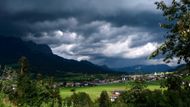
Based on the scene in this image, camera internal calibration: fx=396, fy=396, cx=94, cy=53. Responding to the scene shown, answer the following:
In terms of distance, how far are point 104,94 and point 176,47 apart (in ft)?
526

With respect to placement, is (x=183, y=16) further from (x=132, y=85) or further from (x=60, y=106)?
(x=132, y=85)

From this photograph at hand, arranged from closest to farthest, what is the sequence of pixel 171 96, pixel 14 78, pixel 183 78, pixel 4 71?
pixel 14 78 < pixel 4 71 < pixel 183 78 < pixel 171 96

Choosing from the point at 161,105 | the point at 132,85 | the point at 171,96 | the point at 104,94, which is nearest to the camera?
the point at 171,96

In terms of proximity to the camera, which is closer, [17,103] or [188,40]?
[17,103]

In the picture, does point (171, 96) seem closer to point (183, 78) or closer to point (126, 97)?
point (126, 97)

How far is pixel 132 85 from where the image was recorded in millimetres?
146750

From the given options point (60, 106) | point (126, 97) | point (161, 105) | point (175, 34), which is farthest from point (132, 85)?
point (60, 106)

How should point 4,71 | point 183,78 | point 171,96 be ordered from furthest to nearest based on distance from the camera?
point 171,96 < point 183,78 < point 4,71

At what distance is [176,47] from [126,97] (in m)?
121

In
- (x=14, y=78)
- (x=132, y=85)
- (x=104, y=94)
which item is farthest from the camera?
(x=104, y=94)

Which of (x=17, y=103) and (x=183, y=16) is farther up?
(x=183, y=16)

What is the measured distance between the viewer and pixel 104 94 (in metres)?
191

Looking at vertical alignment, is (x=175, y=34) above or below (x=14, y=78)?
above

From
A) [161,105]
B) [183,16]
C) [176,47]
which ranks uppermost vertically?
[183,16]
